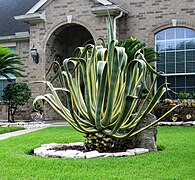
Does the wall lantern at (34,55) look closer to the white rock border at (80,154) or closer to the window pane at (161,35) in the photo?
the window pane at (161,35)

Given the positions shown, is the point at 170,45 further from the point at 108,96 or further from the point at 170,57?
the point at 108,96

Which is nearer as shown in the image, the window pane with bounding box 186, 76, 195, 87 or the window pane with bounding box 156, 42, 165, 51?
the window pane with bounding box 186, 76, 195, 87

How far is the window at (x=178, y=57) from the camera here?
660 inches

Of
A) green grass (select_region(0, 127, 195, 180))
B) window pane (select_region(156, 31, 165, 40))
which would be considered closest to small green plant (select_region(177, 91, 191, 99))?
window pane (select_region(156, 31, 165, 40))

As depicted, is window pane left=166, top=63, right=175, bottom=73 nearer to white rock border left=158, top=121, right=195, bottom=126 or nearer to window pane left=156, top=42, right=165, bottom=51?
window pane left=156, top=42, right=165, bottom=51

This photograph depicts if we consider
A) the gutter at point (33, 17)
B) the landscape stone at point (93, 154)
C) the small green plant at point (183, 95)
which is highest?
the gutter at point (33, 17)

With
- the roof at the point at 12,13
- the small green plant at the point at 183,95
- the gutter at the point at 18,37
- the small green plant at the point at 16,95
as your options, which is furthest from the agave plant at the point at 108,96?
the roof at the point at 12,13

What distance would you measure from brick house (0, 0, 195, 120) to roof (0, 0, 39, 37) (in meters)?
1.38

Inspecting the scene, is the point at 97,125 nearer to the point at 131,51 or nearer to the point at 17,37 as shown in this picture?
the point at 131,51

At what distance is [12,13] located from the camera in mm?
22375

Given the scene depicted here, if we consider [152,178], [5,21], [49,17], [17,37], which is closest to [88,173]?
[152,178]

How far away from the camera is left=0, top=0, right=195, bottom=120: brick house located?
55.1ft

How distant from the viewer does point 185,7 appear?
16719 millimetres

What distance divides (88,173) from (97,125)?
1848mm
